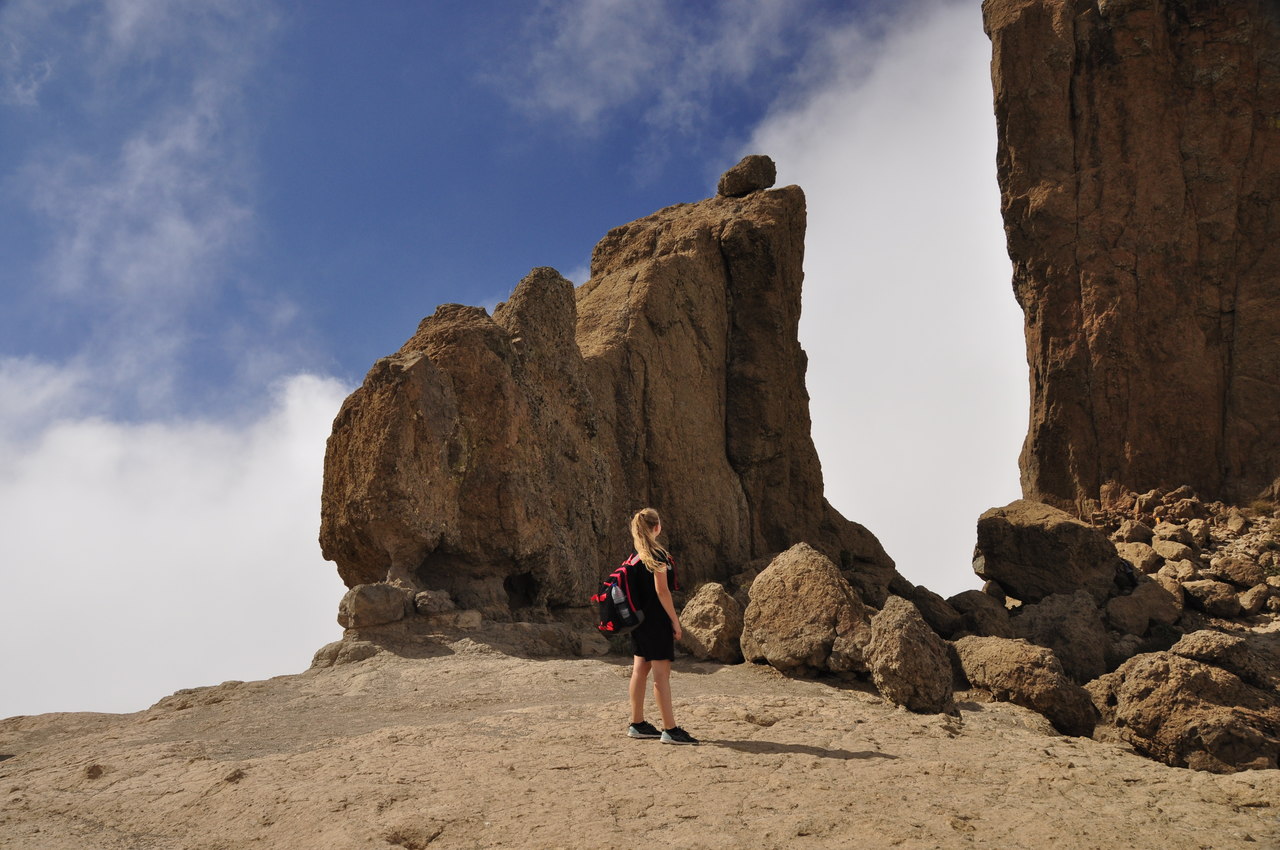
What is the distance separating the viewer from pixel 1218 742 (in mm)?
6875

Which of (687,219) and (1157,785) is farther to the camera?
(687,219)

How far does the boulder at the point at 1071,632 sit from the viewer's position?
35.9 feet

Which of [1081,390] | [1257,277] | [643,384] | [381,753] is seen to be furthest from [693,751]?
[1257,277]

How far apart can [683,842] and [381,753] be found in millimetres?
2272

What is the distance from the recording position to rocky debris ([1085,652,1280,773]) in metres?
6.86

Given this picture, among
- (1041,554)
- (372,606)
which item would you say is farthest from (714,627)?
(1041,554)

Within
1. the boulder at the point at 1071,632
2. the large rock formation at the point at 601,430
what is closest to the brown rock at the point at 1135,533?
the large rock formation at the point at 601,430

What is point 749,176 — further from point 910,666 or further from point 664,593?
point 664,593

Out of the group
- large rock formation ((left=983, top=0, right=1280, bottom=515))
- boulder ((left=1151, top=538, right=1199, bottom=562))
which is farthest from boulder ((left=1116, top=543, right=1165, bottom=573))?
large rock formation ((left=983, top=0, right=1280, bottom=515))

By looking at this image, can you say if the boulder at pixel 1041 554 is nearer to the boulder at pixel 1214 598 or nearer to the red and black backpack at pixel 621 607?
the boulder at pixel 1214 598

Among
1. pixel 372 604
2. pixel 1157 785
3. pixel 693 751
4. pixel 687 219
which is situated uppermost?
pixel 687 219

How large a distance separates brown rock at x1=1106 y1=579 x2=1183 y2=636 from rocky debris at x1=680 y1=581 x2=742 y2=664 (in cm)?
756

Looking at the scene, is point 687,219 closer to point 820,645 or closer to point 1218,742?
point 820,645

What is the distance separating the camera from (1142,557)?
17.1 meters
